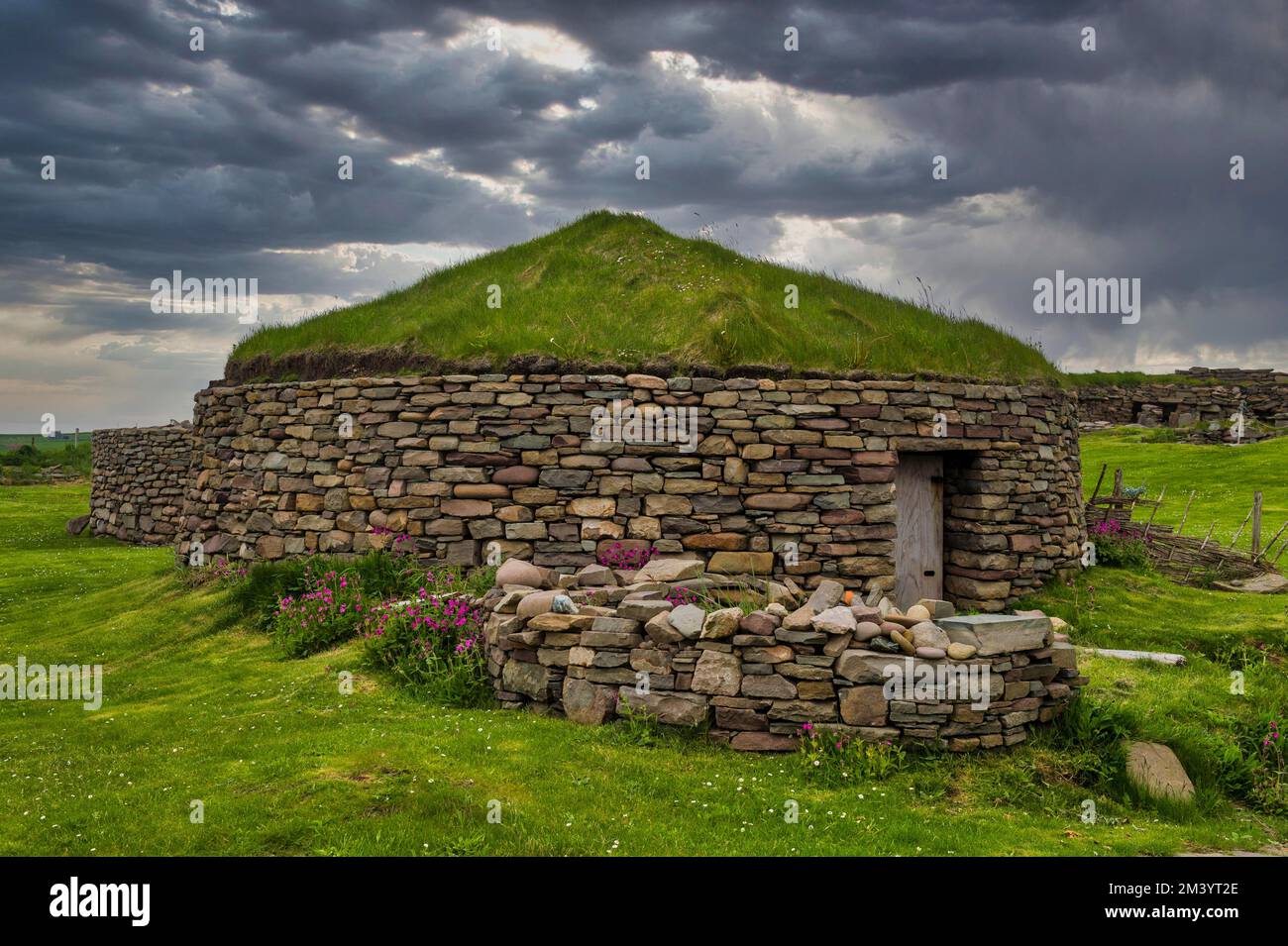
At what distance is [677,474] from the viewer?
Result: 1118cm

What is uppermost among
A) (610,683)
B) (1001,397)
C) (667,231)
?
(667,231)

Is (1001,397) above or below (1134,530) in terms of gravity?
above

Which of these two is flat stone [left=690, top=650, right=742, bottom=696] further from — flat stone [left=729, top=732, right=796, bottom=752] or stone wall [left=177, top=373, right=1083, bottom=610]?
stone wall [left=177, top=373, right=1083, bottom=610]

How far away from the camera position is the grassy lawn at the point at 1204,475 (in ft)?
60.7

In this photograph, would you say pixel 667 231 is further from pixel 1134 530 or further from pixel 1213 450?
pixel 1213 450

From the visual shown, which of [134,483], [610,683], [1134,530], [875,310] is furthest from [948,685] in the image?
[134,483]

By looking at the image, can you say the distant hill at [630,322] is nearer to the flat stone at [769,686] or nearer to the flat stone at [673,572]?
the flat stone at [673,572]

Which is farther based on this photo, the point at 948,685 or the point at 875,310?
the point at 875,310

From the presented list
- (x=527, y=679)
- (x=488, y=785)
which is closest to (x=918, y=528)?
Result: (x=527, y=679)

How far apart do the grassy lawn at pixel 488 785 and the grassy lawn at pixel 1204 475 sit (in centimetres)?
978

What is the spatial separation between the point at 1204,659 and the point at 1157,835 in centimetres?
518

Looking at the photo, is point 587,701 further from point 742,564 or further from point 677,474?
point 677,474

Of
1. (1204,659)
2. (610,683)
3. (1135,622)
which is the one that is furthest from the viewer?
(1135,622)

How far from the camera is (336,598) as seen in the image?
10961mm
